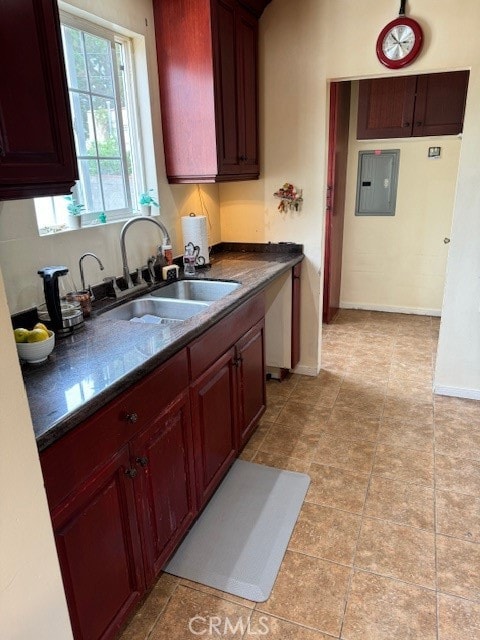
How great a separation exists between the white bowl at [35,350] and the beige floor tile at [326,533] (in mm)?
1249

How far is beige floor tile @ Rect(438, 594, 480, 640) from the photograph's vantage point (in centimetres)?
148

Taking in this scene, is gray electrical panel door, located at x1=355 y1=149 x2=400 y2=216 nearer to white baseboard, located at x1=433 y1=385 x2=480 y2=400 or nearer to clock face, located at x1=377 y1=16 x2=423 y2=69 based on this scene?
clock face, located at x1=377 y1=16 x2=423 y2=69

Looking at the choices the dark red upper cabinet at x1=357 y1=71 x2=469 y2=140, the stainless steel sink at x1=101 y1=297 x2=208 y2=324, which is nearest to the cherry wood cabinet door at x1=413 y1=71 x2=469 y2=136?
the dark red upper cabinet at x1=357 y1=71 x2=469 y2=140

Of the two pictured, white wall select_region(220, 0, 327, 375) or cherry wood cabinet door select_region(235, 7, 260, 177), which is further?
white wall select_region(220, 0, 327, 375)

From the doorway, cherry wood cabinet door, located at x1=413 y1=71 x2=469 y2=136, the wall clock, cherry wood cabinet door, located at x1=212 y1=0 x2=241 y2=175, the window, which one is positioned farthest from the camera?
the doorway

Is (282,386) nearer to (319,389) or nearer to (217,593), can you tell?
(319,389)

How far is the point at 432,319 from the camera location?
4594 millimetres

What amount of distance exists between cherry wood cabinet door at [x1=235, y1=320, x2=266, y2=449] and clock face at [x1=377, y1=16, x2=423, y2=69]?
1.63 meters

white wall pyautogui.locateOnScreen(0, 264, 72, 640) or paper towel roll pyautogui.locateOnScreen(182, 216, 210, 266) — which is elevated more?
paper towel roll pyautogui.locateOnScreen(182, 216, 210, 266)

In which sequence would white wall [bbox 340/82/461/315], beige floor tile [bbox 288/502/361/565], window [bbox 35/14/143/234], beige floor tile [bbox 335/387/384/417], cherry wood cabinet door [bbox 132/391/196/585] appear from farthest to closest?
1. white wall [bbox 340/82/461/315]
2. beige floor tile [bbox 335/387/384/417]
3. window [bbox 35/14/143/234]
4. beige floor tile [bbox 288/502/361/565]
5. cherry wood cabinet door [bbox 132/391/196/585]

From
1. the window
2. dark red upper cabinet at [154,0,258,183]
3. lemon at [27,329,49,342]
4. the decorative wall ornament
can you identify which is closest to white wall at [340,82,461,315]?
the decorative wall ornament

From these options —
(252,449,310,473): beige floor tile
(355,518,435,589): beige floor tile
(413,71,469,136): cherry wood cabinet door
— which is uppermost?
(413,71,469,136): cherry wood cabinet door

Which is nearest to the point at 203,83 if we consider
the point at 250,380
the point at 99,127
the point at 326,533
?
the point at 99,127

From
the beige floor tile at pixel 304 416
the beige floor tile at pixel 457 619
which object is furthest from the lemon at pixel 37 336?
the beige floor tile at pixel 304 416
